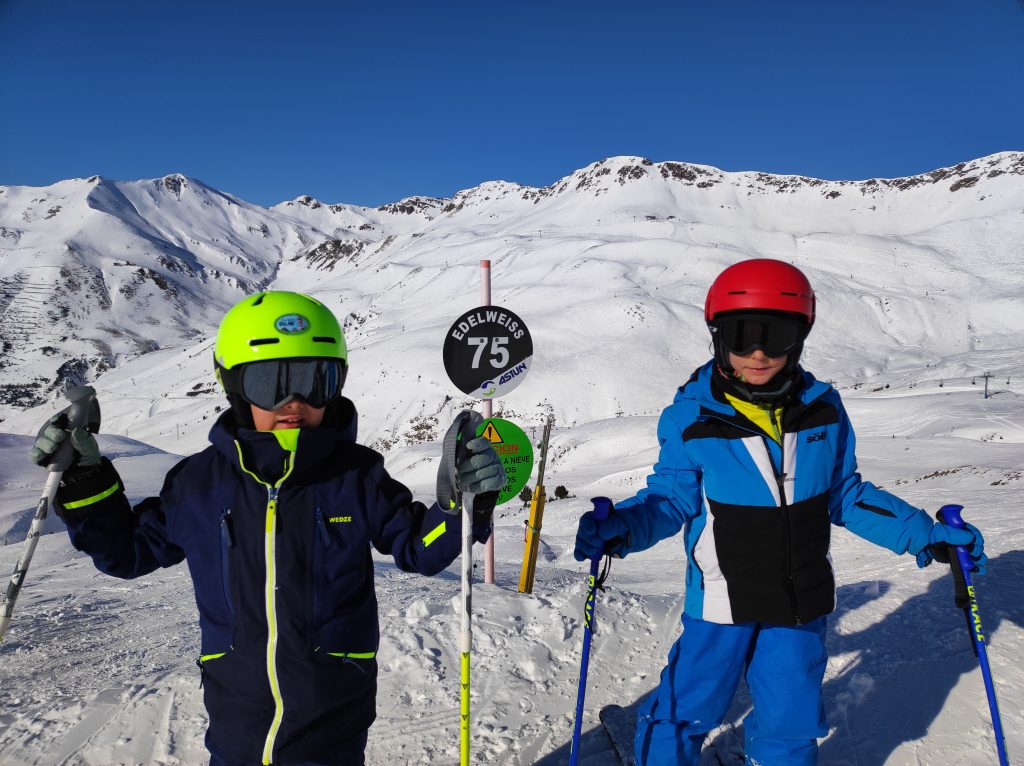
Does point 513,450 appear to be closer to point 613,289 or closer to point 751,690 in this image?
point 751,690

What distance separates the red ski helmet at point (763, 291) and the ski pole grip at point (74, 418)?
2.70m

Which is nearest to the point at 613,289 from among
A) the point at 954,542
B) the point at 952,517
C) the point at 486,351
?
the point at 486,351

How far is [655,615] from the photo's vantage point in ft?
17.6

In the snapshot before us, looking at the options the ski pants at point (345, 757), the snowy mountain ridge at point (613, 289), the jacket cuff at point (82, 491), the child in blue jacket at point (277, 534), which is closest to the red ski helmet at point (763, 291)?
the child in blue jacket at point (277, 534)

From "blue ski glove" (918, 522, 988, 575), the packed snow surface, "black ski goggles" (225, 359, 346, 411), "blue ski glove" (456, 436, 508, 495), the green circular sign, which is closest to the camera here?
"blue ski glove" (456, 436, 508, 495)

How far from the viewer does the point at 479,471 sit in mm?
2342

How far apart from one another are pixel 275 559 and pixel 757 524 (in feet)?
7.00

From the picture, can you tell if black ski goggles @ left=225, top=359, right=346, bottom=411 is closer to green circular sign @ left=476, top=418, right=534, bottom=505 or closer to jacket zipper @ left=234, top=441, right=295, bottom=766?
jacket zipper @ left=234, top=441, right=295, bottom=766

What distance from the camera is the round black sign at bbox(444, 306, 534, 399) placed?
5871 millimetres

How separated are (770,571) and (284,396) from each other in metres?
2.34

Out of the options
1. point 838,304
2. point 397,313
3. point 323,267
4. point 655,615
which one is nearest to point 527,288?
point 397,313

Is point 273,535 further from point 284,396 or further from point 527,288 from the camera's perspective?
point 527,288

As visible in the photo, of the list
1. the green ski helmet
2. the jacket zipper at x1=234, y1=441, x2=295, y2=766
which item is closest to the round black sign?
the green ski helmet

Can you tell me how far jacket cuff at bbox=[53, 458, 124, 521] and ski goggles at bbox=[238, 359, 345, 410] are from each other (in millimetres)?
571
